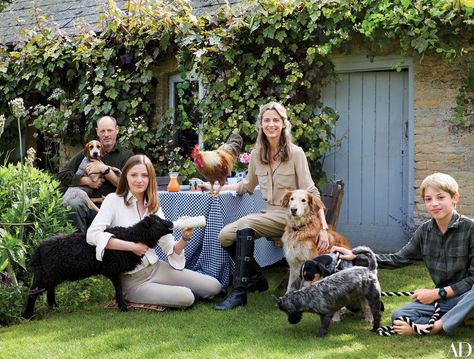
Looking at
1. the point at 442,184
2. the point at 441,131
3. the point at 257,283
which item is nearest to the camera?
the point at 442,184

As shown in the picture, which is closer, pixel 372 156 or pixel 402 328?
pixel 402 328

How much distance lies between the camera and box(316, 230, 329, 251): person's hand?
14.6 ft

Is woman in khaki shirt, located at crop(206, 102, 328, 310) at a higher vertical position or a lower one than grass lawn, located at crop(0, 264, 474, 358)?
higher

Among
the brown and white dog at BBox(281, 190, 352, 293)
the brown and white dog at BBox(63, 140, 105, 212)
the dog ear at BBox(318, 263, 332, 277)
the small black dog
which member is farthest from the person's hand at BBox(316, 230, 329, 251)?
the brown and white dog at BBox(63, 140, 105, 212)

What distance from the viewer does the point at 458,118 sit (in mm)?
6484

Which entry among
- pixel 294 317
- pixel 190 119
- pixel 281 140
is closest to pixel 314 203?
pixel 281 140

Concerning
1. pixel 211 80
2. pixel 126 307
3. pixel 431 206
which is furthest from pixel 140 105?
pixel 431 206

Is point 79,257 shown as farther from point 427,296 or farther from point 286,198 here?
point 427,296

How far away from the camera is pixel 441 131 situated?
674cm

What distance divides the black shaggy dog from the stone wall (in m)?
3.63

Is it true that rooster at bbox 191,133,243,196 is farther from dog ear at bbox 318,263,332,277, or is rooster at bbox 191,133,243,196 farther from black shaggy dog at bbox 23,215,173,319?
dog ear at bbox 318,263,332,277

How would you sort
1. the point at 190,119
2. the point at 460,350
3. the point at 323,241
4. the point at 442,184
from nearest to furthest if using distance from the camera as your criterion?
1. the point at 460,350
2. the point at 442,184
3. the point at 323,241
4. the point at 190,119

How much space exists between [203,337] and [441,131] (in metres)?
4.13

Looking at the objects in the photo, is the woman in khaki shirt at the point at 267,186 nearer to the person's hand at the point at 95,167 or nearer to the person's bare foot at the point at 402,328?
the person's bare foot at the point at 402,328
